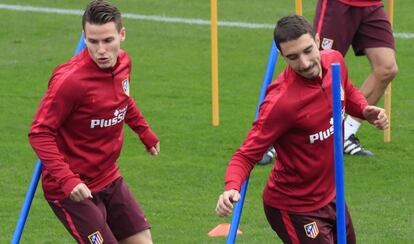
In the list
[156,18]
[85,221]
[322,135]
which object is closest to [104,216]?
[85,221]

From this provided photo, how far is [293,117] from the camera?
6.98 meters

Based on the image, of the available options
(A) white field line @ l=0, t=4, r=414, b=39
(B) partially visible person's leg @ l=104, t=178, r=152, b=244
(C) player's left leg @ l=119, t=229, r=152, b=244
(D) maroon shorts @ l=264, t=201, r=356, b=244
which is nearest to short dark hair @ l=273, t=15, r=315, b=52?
(D) maroon shorts @ l=264, t=201, r=356, b=244

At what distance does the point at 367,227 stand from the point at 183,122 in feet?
→ 12.2

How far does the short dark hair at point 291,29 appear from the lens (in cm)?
694

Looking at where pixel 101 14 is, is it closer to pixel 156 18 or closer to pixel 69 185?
pixel 69 185

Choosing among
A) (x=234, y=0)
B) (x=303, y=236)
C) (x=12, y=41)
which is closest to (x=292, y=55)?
(x=303, y=236)

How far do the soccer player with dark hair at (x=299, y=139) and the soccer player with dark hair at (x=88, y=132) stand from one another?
100 cm

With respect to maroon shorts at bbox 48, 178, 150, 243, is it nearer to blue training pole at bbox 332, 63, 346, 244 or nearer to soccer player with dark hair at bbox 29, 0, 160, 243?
soccer player with dark hair at bbox 29, 0, 160, 243

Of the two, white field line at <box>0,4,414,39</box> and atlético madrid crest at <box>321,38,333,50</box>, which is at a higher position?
atlético madrid crest at <box>321,38,333,50</box>

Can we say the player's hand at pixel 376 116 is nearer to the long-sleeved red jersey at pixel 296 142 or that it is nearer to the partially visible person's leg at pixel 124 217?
the long-sleeved red jersey at pixel 296 142

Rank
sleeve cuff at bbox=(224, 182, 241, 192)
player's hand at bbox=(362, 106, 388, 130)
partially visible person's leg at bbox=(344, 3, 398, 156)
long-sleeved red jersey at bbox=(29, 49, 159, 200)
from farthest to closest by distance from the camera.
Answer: partially visible person's leg at bbox=(344, 3, 398, 156) < long-sleeved red jersey at bbox=(29, 49, 159, 200) < player's hand at bbox=(362, 106, 388, 130) < sleeve cuff at bbox=(224, 182, 241, 192)

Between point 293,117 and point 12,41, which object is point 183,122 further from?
point 293,117

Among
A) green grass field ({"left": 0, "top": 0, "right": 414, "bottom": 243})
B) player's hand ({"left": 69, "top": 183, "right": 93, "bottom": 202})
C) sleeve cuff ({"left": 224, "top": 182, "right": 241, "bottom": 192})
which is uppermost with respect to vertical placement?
sleeve cuff ({"left": 224, "top": 182, "right": 241, "bottom": 192})

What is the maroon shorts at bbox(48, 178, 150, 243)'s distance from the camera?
7.53 meters
